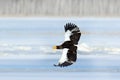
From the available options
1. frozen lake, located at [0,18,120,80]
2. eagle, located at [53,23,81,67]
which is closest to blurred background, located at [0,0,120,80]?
frozen lake, located at [0,18,120,80]

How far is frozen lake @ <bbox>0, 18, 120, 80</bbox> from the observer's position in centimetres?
278

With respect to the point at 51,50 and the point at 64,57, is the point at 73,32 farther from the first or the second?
the point at 51,50

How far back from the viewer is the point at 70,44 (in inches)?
105

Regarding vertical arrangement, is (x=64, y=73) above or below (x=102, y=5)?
below

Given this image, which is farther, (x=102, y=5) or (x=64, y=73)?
(x=102, y=5)

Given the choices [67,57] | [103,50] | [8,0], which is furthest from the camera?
[8,0]

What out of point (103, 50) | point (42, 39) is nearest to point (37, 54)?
point (42, 39)

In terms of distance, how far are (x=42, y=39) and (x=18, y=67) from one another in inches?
7.7

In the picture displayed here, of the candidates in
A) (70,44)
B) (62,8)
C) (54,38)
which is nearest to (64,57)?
(70,44)

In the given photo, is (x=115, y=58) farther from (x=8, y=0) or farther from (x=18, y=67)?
(x=8, y=0)

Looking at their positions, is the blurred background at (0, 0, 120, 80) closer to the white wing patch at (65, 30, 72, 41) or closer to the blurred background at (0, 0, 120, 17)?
the blurred background at (0, 0, 120, 17)

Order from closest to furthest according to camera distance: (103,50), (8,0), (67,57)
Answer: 1. (67,57)
2. (103,50)
3. (8,0)

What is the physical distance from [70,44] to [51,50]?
0.66ft

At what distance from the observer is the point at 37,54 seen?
284cm
